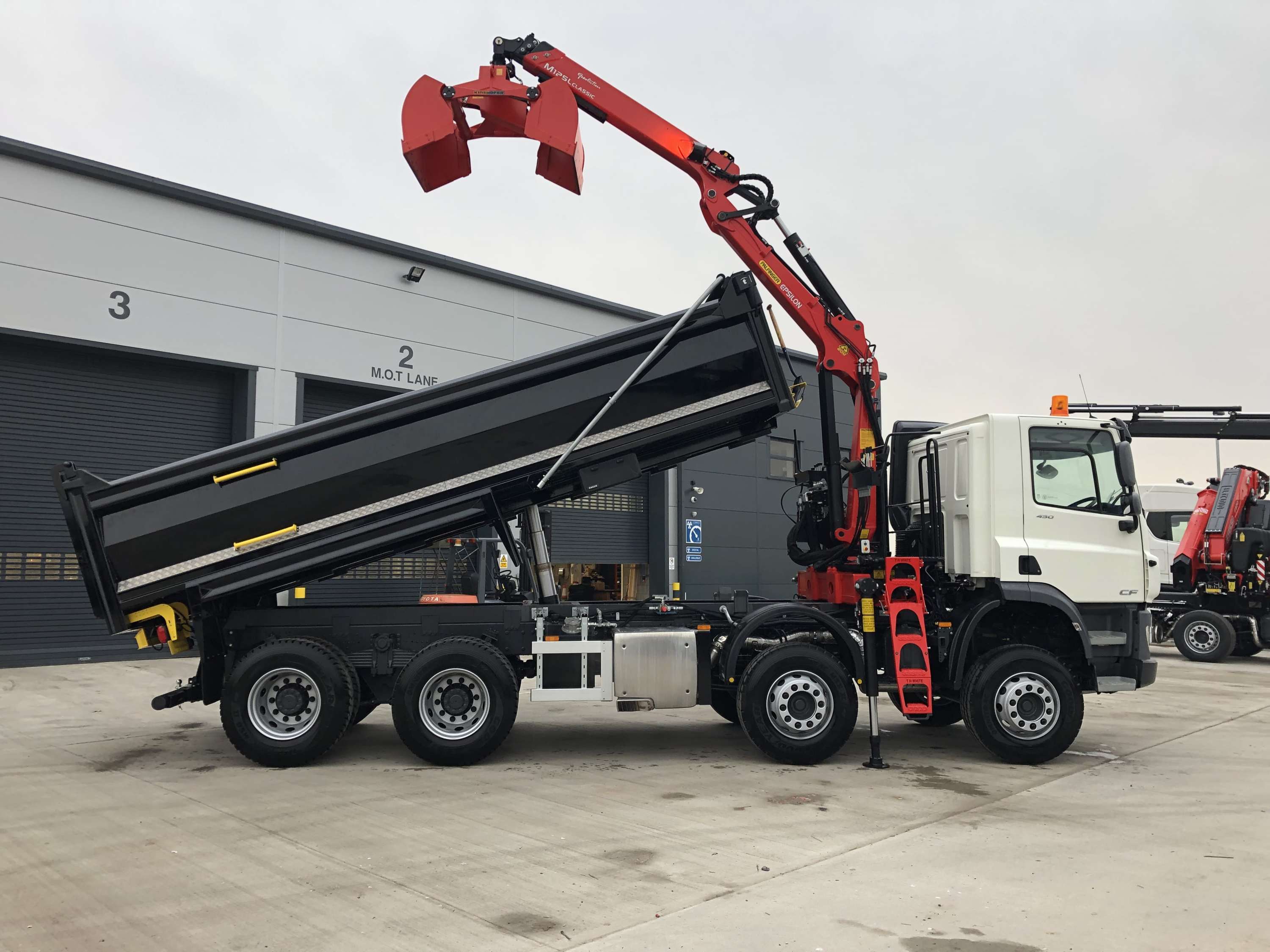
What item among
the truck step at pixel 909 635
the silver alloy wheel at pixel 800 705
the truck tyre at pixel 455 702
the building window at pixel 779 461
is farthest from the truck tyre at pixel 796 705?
the building window at pixel 779 461

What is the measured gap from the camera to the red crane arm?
851 cm

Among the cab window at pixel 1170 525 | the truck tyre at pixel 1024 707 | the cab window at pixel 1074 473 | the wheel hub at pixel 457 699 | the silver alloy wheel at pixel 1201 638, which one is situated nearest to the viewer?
the wheel hub at pixel 457 699

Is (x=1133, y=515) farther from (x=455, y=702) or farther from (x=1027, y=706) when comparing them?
(x=455, y=702)

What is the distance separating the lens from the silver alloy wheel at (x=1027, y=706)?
7.76 m

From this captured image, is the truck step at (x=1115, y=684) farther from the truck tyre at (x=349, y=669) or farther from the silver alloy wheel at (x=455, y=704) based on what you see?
the truck tyre at (x=349, y=669)

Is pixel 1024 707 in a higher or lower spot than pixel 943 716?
higher

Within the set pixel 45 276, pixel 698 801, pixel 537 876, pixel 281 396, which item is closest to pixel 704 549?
pixel 281 396

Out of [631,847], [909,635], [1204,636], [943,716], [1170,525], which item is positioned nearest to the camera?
[631,847]

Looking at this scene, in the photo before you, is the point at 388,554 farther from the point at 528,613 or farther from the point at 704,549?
the point at 704,549

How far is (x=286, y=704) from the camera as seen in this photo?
756 cm

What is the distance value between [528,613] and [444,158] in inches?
165

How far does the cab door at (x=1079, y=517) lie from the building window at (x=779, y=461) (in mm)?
17255

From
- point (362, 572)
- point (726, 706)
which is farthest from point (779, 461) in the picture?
point (726, 706)

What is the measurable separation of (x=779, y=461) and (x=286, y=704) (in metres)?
19.8
